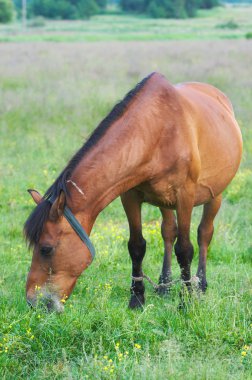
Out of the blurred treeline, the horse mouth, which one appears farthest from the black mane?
the blurred treeline

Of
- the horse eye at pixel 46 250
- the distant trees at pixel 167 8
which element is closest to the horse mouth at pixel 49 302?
the horse eye at pixel 46 250

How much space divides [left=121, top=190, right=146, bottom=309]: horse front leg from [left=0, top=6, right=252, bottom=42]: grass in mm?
32982

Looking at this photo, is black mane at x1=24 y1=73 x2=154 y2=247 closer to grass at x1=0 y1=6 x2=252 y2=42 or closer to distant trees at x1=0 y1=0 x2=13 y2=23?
grass at x1=0 y1=6 x2=252 y2=42

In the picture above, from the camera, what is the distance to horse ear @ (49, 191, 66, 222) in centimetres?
410

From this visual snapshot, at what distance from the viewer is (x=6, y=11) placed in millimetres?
59000

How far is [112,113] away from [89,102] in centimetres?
876

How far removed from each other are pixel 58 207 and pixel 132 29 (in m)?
49.5

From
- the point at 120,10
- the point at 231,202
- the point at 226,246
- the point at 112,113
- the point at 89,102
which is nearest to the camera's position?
the point at 112,113

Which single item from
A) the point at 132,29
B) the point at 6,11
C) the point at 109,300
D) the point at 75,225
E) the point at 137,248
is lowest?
the point at 109,300

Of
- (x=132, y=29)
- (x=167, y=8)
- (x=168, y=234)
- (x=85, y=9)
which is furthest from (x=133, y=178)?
(x=167, y=8)

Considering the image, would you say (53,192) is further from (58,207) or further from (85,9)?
(85,9)

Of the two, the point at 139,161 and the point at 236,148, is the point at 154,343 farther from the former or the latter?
the point at 236,148

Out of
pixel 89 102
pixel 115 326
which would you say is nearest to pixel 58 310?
pixel 115 326

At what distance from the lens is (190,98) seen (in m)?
5.39
